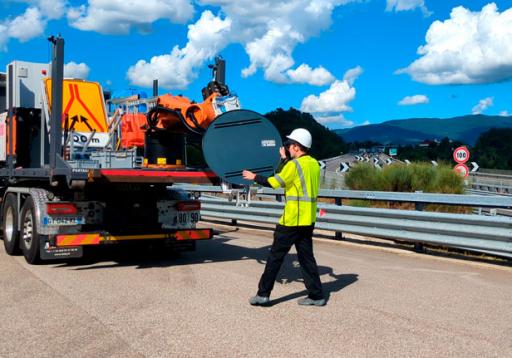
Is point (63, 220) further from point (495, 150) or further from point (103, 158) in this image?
point (495, 150)

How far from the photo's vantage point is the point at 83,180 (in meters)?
7.74

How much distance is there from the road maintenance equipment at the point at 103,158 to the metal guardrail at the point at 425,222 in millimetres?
1292

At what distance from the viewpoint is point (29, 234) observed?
9016 millimetres

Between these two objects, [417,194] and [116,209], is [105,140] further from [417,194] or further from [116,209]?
[417,194]

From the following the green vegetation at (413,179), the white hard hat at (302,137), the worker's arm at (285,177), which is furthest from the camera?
the green vegetation at (413,179)

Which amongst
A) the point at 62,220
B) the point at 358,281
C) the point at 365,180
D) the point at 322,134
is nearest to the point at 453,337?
the point at 358,281

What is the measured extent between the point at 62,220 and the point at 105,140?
1.86m

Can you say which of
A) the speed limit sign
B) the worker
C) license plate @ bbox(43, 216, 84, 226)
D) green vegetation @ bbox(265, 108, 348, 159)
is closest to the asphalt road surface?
the worker

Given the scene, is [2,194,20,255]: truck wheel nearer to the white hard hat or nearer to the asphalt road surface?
the asphalt road surface

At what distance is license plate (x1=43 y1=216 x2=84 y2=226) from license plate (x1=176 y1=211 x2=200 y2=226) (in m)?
1.53

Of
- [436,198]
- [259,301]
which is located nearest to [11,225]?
[259,301]

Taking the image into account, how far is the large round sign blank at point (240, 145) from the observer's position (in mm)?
A: 7707

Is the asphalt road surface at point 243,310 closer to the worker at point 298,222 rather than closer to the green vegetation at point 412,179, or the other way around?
the worker at point 298,222

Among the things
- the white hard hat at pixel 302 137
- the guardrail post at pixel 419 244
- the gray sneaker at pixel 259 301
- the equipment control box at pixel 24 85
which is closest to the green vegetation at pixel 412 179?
the guardrail post at pixel 419 244
